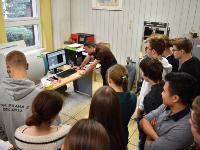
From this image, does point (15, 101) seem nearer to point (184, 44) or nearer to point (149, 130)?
point (149, 130)

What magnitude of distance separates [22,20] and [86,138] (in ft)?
14.3

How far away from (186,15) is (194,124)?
11.4ft

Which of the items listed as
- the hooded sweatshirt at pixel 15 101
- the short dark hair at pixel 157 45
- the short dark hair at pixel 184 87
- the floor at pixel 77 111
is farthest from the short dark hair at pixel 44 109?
the floor at pixel 77 111

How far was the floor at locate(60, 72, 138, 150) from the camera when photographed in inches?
126

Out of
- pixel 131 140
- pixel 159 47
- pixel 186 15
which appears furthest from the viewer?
pixel 186 15

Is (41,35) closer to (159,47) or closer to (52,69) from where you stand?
(52,69)

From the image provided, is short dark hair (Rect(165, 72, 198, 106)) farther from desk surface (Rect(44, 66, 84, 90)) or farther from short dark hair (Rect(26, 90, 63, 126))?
desk surface (Rect(44, 66, 84, 90))

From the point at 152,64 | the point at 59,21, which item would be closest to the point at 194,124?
the point at 152,64

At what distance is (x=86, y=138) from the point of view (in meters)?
0.86

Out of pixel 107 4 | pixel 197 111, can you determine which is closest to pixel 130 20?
pixel 107 4

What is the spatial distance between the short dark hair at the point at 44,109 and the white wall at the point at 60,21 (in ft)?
13.2

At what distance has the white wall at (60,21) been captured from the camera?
5.02 metres

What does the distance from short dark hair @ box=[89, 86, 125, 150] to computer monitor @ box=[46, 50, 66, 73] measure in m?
2.41

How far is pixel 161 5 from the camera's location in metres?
4.22
